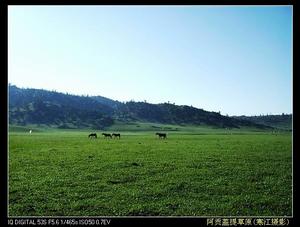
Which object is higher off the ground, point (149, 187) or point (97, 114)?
point (97, 114)

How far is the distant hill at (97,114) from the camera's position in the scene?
10238cm

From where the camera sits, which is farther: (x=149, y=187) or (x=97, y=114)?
(x=97, y=114)

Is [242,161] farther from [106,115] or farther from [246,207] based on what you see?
[106,115]

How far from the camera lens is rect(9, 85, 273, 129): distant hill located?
102375 millimetres

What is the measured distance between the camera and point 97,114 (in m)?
123

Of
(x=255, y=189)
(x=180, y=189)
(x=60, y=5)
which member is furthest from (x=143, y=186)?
(x=60, y=5)

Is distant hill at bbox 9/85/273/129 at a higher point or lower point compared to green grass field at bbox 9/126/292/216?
higher

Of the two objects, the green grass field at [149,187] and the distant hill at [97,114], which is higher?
the distant hill at [97,114]

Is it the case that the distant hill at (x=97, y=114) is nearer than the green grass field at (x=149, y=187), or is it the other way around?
the green grass field at (x=149, y=187)

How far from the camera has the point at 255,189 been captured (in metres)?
11.5
